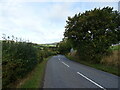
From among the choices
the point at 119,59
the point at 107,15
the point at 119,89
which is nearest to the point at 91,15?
the point at 107,15

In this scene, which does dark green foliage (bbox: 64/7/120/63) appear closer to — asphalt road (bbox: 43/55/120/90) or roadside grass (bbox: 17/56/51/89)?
asphalt road (bbox: 43/55/120/90)

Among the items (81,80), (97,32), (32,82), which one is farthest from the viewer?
(97,32)

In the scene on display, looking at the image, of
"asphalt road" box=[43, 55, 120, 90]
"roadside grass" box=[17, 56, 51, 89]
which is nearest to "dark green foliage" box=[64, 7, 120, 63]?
"asphalt road" box=[43, 55, 120, 90]

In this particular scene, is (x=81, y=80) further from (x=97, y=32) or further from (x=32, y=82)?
(x=97, y=32)

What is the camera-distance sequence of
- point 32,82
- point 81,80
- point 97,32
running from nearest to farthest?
point 32,82 → point 81,80 → point 97,32

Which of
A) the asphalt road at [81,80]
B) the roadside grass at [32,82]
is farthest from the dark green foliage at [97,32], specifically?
the roadside grass at [32,82]

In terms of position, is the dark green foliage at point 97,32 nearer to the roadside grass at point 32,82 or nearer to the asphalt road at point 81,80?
the asphalt road at point 81,80

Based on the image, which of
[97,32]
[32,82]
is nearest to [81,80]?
[32,82]

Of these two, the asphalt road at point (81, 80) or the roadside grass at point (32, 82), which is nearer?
the roadside grass at point (32, 82)

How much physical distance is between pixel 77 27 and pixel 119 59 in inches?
544

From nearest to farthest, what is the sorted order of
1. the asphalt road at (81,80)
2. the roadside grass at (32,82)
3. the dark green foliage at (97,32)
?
the roadside grass at (32,82)
the asphalt road at (81,80)
the dark green foliage at (97,32)

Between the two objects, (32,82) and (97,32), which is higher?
(97,32)

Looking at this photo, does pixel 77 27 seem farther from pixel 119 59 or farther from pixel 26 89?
pixel 26 89

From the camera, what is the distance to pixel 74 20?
32219 mm
